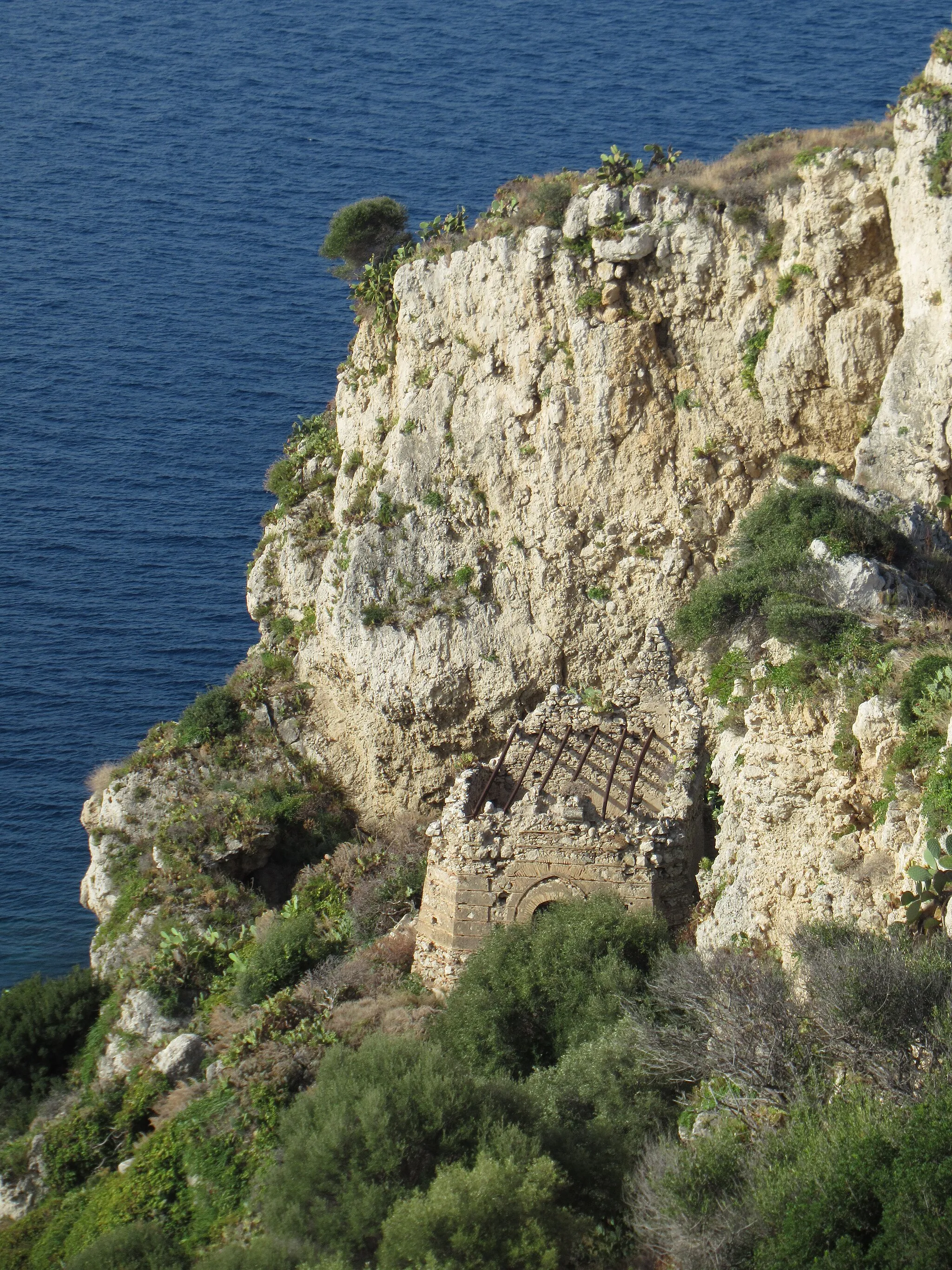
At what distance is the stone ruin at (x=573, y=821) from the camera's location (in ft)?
73.8

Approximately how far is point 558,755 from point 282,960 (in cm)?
700

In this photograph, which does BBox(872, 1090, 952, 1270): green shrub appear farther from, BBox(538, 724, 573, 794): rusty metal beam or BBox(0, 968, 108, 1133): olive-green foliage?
BBox(0, 968, 108, 1133): olive-green foliage

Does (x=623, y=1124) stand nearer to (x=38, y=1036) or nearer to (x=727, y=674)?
(x=727, y=674)

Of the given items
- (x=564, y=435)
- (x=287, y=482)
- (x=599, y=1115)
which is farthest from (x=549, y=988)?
(x=287, y=482)

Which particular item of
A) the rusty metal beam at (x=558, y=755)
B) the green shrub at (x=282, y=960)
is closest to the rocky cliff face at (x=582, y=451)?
the rusty metal beam at (x=558, y=755)

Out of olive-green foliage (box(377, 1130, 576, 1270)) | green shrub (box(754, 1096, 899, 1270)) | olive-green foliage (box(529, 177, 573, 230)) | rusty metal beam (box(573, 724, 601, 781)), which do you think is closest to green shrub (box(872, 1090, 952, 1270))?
green shrub (box(754, 1096, 899, 1270))

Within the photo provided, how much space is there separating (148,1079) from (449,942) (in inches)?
318

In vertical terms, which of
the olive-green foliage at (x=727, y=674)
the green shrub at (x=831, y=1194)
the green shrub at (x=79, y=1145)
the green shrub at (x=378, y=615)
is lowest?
the green shrub at (x=79, y=1145)

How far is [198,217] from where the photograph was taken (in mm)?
69562

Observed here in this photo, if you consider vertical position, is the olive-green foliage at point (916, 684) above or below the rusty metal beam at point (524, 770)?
above

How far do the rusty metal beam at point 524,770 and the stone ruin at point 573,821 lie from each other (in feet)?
0.12

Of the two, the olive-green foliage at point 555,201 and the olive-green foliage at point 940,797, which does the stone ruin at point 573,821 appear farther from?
the olive-green foliage at point 555,201

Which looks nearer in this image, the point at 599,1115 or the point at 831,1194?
the point at 831,1194

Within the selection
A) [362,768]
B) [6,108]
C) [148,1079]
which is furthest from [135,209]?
[148,1079]
